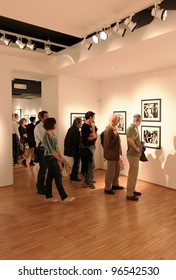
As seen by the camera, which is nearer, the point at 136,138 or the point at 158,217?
the point at 158,217

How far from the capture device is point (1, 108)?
17.1 feet

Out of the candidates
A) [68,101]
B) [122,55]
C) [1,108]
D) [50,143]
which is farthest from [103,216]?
[68,101]

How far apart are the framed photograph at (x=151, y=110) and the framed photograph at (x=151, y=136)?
8.1 inches

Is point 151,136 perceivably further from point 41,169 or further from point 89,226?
point 89,226

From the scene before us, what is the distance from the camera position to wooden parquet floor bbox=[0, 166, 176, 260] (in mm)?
2676

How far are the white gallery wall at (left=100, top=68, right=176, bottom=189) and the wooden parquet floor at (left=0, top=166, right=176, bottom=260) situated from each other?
1.77 ft

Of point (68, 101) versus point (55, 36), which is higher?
point (55, 36)

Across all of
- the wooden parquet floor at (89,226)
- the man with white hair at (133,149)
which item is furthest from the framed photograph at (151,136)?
the man with white hair at (133,149)

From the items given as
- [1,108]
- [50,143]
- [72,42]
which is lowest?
[50,143]

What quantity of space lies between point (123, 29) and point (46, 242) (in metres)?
3.25

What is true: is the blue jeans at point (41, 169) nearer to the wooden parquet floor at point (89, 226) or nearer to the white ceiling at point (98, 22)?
the wooden parquet floor at point (89, 226)

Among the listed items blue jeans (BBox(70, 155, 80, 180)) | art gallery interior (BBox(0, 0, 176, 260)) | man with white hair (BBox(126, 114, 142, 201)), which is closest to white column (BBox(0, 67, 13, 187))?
art gallery interior (BBox(0, 0, 176, 260))

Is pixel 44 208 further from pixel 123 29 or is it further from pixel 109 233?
pixel 123 29

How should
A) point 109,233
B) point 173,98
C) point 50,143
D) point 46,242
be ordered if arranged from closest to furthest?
point 46,242, point 109,233, point 50,143, point 173,98
